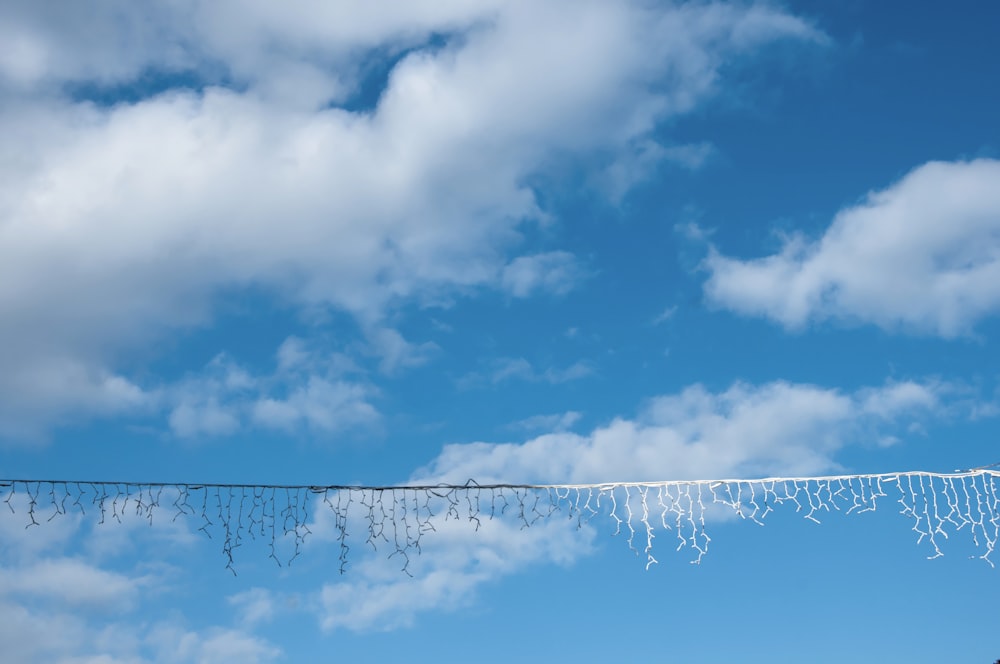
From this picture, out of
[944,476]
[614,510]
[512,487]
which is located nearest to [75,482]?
[512,487]

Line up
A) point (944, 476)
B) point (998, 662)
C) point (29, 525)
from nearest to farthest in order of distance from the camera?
point (29, 525) < point (944, 476) < point (998, 662)

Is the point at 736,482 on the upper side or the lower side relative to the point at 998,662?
upper

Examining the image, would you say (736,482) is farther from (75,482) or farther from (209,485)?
(75,482)

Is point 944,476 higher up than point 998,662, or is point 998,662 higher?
point 944,476

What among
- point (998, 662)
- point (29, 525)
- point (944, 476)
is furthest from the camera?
point (998, 662)

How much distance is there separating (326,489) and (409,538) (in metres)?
0.85

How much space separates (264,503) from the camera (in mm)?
7473

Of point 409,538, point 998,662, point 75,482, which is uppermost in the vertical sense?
point 75,482

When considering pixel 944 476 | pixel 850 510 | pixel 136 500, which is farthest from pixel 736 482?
pixel 136 500

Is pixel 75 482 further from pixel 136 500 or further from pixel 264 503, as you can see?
pixel 264 503

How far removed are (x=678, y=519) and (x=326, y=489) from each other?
3010 millimetres

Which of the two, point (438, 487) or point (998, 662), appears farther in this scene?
point (998, 662)

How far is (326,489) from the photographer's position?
7328mm

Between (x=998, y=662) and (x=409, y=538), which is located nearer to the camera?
(x=409, y=538)
